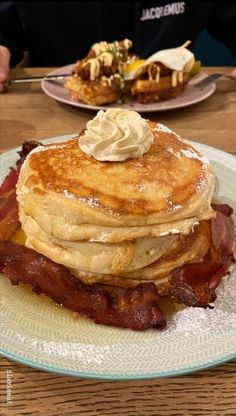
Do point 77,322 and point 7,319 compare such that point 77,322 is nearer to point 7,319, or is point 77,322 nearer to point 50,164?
point 7,319

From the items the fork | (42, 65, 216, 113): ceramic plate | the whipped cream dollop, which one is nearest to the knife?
(42, 65, 216, 113): ceramic plate

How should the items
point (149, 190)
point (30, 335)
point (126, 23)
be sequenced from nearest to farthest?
point (30, 335)
point (149, 190)
point (126, 23)

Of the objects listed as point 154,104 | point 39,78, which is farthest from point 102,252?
point 39,78

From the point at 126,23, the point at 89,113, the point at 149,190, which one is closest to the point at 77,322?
the point at 149,190

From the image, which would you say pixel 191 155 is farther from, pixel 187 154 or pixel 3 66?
pixel 3 66

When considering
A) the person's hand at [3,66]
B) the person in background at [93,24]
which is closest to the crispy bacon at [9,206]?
the person's hand at [3,66]

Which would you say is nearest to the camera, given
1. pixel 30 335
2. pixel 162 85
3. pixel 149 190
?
pixel 30 335

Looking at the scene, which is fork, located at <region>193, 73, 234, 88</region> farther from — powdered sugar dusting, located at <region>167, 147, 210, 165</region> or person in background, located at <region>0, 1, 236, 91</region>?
powdered sugar dusting, located at <region>167, 147, 210, 165</region>
